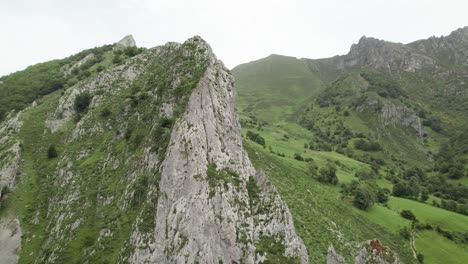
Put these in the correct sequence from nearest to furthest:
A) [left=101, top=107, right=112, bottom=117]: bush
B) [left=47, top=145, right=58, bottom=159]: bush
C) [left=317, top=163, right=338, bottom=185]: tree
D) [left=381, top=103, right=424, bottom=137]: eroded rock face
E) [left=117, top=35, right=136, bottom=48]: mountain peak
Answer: [left=47, top=145, right=58, bottom=159]: bush
[left=101, top=107, right=112, bottom=117]: bush
[left=317, top=163, right=338, bottom=185]: tree
[left=117, top=35, right=136, bottom=48]: mountain peak
[left=381, top=103, right=424, bottom=137]: eroded rock face

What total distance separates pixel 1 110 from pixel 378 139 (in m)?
180

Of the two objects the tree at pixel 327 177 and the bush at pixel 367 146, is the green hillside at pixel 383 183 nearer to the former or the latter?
the tree at pixel 327 177

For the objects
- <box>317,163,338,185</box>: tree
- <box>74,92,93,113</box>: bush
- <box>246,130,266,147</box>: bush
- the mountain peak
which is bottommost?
<box>317,163,338,185</box>: tree

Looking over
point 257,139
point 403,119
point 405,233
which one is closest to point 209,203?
point 405,233

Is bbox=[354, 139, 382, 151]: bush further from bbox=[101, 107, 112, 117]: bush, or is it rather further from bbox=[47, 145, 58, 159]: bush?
bbox=[47, 145, 58, 159]: bush

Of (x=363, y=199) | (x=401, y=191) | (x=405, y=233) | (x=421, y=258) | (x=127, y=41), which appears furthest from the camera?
(x=127, y=41)

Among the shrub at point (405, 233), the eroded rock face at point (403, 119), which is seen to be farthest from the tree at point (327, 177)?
the eroded rock face at point (403, 119)

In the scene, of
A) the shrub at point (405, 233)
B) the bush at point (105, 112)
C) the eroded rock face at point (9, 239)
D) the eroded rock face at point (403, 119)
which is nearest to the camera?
the eroded rock face at point (9, 239)

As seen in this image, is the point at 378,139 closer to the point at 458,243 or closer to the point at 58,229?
the point at 458,243

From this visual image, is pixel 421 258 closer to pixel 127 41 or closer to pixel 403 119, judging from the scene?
pixel 127 41

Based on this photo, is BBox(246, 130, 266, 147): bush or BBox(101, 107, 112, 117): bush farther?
BBox(246, 130, 266, 147): bush

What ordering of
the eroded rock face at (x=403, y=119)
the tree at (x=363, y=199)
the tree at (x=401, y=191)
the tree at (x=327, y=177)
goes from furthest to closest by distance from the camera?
1. the eroded rock face at (x=403, y=119)
2. the tree at (x=401, y=191)
3. the tree at (x=327, y=177)
4. the tree at (x=363, y=199)

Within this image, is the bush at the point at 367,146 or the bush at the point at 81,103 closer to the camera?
the bush at the point at 81,103

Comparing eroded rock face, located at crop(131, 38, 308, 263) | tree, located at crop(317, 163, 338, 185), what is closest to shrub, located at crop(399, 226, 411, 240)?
tree, located at crop(317, 163, 338, 185)
